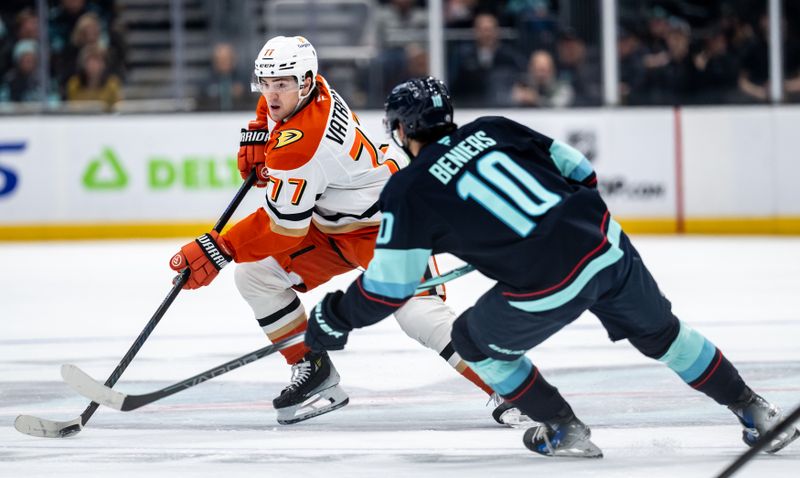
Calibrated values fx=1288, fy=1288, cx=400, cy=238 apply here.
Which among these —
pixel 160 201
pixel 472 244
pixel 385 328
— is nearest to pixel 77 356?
pixel 385 328

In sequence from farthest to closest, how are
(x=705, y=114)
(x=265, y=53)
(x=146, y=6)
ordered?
(x=146, y=6)
(x=705, y=114)
(x=265, y=53)

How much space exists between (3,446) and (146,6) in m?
6.37

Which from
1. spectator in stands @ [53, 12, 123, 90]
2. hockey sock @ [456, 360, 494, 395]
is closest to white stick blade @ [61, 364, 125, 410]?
hockey sock @ [456, 360, 494, 395]

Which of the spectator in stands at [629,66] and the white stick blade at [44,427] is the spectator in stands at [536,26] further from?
the white stick blade at [44,427]

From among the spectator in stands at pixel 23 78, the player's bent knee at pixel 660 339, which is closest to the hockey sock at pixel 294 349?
Result: the player's bent knee at pixel 660 339

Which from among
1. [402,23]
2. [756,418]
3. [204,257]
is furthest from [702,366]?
[402,23]

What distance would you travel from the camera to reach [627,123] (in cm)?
870

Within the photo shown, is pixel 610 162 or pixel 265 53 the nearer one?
pixel 265 53

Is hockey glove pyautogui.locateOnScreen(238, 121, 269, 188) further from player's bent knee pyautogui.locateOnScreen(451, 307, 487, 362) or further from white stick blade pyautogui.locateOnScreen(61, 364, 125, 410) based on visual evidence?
player's bent knee pyautogui.locateOnScreen(451, 307, 487, 362)

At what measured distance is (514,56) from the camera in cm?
898

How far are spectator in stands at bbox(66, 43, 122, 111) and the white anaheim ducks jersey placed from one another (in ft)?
17.8

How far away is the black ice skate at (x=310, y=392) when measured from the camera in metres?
3.78

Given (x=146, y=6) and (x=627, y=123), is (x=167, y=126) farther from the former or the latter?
(x=627, y=123)

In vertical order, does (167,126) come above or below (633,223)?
above
